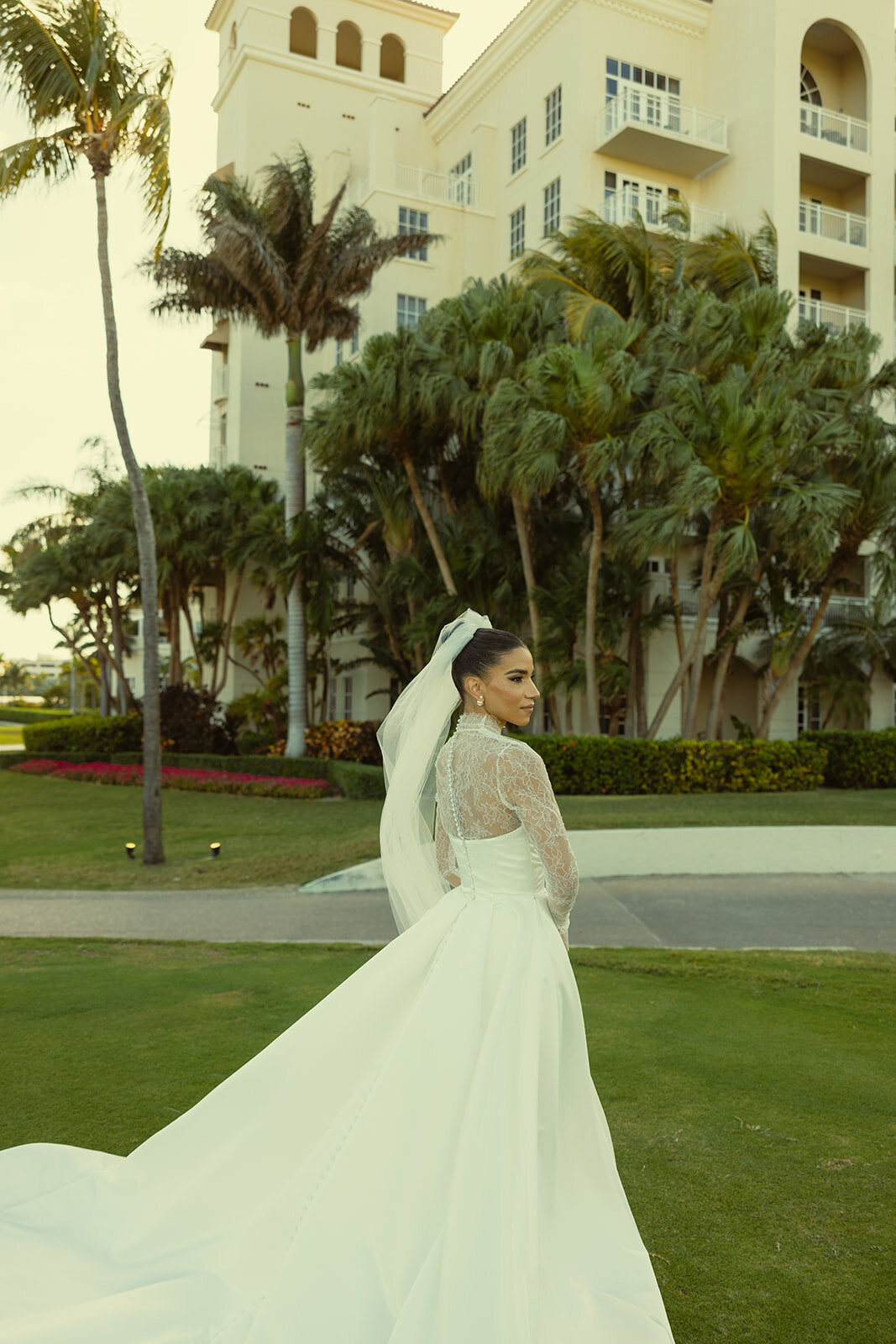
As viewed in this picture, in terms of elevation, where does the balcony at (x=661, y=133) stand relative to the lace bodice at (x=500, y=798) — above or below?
above

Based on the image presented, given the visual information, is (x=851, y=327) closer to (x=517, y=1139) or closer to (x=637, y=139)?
(x=637, y=139)

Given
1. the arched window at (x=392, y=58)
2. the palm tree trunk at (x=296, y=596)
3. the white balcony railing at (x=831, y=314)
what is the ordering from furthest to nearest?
1. the arched window at (x=392, y=58)
2. the white balcony railing at (x=831, y=314)
3. the palm tree trunk at (x=296, y=596)

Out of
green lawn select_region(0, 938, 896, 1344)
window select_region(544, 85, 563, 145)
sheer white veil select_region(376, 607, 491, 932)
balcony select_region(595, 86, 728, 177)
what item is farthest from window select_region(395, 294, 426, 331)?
sheer white veil select_region(376, 607, 491, 932)

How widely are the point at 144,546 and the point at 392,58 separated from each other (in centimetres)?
3072

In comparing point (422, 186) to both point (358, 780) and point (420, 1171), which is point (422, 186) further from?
point (420, 1171)

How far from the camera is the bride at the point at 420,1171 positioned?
2.50m

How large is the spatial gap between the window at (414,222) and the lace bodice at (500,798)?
2887 cm

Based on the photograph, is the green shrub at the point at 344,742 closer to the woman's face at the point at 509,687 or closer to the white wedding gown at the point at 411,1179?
the white wedding gown at the point at 411,1179

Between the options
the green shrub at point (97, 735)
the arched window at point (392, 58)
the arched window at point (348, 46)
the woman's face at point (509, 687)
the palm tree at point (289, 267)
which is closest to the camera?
the woman's face at point (509, 687)

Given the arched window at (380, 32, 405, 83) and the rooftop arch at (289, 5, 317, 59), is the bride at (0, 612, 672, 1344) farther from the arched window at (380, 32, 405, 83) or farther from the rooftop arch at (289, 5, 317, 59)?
the arched window at (380, 32, 405, 83)

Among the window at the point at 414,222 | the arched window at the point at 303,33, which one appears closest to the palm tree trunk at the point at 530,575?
the window at the point at 414,222

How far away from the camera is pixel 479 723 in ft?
10.0

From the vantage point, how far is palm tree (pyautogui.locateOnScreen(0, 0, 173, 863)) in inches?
464

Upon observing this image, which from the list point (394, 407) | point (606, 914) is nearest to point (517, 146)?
point (394, 407)
